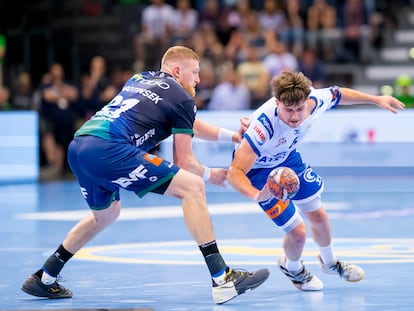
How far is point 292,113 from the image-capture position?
24.6ft

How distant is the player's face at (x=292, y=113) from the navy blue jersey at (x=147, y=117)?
2.06 ft

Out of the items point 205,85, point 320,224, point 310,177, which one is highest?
point 310,177

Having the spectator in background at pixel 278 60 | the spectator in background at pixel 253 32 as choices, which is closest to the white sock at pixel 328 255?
the spectator in background at pixel 278 60

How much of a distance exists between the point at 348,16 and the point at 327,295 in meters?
15.1

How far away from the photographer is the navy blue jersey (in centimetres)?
739

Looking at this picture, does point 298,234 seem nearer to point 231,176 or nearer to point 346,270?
point 346,270

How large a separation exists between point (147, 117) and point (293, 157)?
1.37m

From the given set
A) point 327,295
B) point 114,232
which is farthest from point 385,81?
point 327,295

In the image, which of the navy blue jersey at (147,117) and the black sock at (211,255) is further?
the navy blue jersey at (147,117)

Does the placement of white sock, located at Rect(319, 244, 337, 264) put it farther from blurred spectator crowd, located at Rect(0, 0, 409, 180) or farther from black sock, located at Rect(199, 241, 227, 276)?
blurred spectator crowd, located at Rect(0, 0, 409, 180)

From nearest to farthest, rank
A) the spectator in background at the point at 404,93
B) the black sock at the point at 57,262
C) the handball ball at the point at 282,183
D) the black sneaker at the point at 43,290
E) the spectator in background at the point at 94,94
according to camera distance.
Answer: the handball ball at the point at 282,183 → the black sneaker at the point at 43,290 → the black sock at the point at 57,262 → the spectator in background at the point at 404,93 → the spectator in background at the point at 94,94

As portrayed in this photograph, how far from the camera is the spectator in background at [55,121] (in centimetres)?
2017

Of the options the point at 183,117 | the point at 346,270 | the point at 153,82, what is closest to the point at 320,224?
the point at 346,270

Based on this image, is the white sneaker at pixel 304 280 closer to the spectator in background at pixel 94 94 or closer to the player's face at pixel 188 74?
the player's face at pixel 188 74
